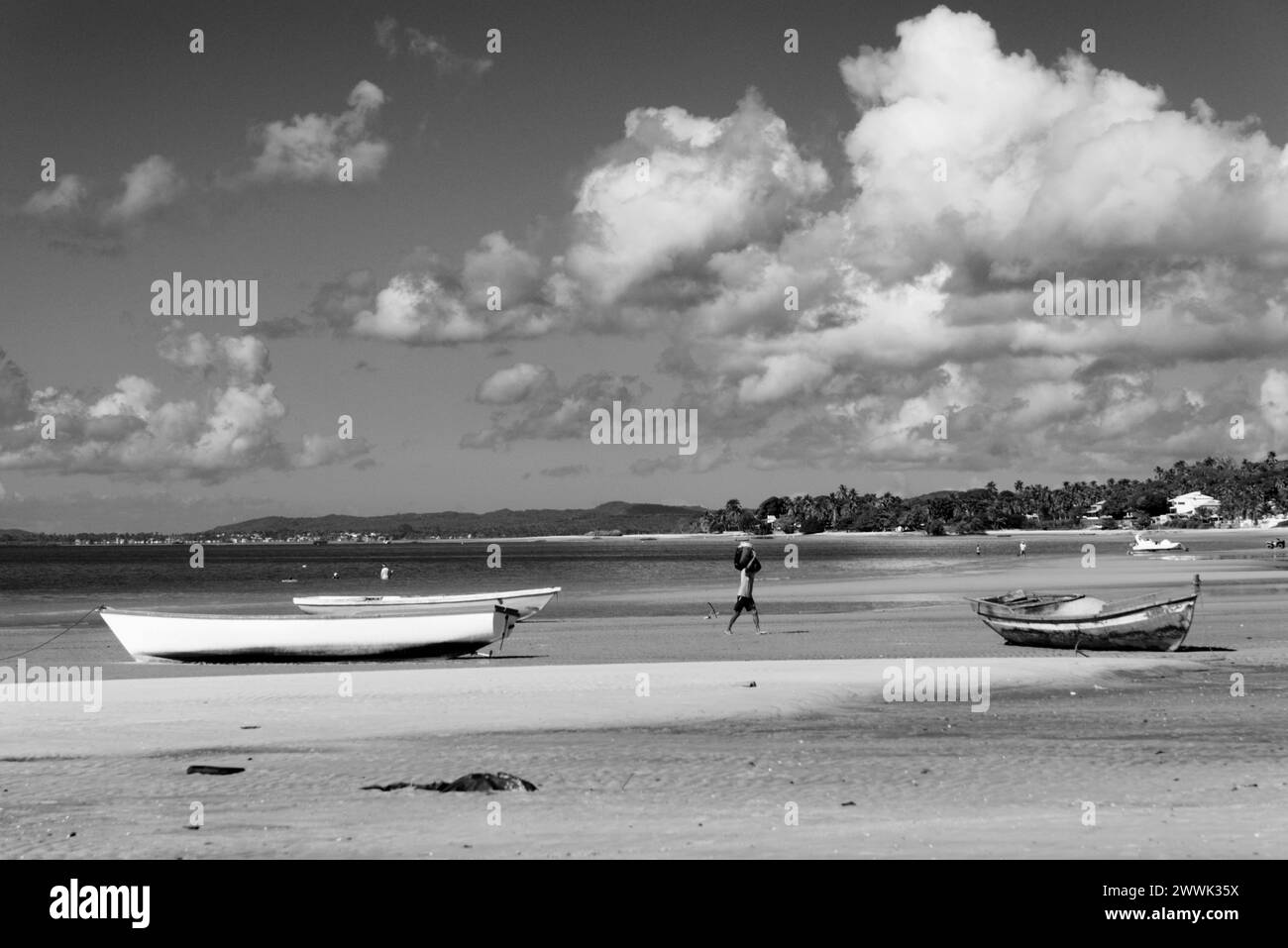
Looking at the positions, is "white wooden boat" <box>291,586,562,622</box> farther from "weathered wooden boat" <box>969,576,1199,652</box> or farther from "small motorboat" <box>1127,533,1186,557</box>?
"small motorboat" <box>1127,533,1186,557</box>

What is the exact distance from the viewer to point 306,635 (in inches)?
973

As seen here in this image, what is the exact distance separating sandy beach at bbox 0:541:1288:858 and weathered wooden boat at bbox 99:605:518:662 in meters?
0.88

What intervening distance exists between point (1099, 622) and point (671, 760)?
13.3 metres

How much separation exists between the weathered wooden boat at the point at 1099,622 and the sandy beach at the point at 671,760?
43cm

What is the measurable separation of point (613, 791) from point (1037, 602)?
16645 millimetres

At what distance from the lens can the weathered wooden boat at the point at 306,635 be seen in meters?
24.7

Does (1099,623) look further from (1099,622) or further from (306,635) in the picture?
(306,635)

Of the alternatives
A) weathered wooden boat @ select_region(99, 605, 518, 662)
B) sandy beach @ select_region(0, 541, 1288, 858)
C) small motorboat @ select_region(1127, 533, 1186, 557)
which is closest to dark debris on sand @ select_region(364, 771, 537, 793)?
sandy beach @ select_region(0, 541, 1288, 858)

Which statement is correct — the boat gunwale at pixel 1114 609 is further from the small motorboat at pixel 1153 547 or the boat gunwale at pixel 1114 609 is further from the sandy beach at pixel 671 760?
the small motorboat at pixel 1153 547

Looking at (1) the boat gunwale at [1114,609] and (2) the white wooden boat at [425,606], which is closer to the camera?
(1) the boat gunwale at [1114,609]

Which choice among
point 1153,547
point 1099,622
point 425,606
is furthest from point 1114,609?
point 1153,547

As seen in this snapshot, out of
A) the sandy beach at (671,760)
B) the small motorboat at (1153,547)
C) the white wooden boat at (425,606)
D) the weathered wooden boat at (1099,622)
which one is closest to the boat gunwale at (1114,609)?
the weathered wooden boat at (1099,622)
